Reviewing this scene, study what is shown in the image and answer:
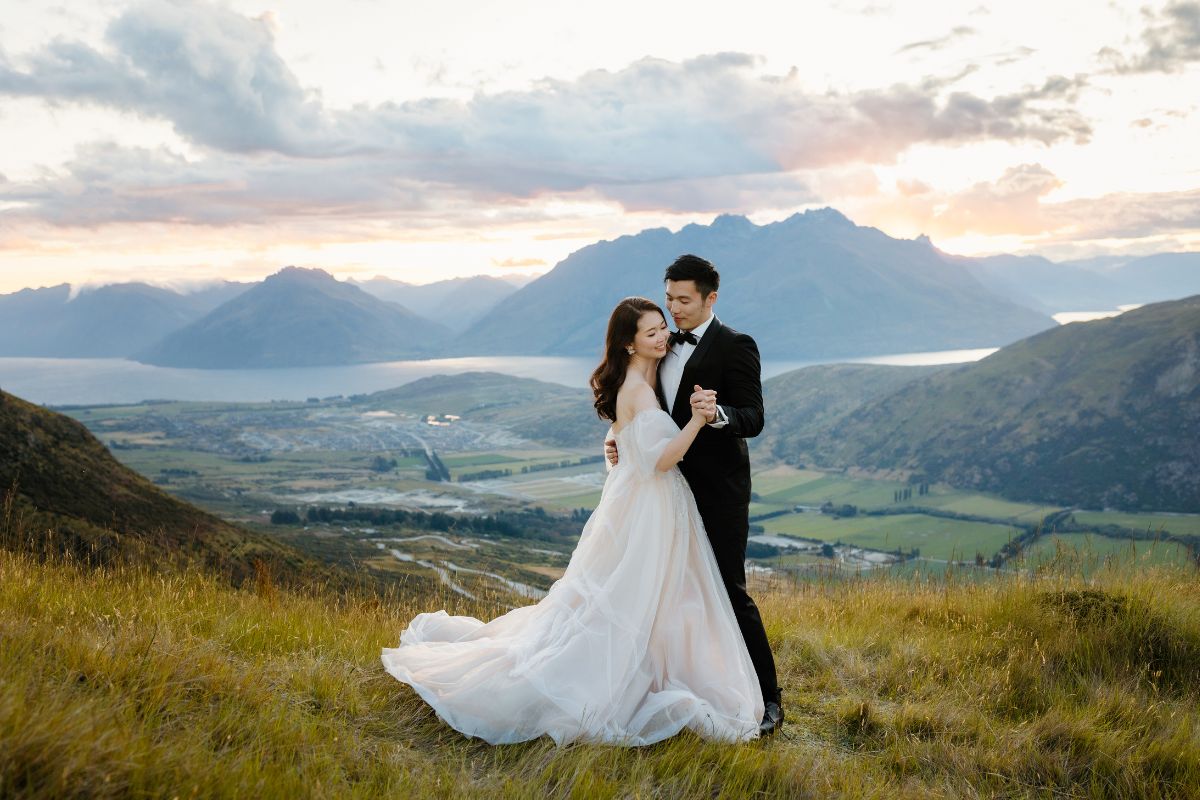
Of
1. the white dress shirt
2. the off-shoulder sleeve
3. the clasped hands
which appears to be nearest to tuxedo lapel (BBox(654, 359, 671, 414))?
the white dress shirt

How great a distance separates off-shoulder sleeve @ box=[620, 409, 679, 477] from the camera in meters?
5.37

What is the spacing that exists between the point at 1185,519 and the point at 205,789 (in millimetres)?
117318

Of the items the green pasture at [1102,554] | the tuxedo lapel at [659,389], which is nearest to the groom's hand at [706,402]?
the tuxedo lapel at [659,389]

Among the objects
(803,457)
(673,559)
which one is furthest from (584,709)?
(803,457)

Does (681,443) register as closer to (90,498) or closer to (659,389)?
(659,389)

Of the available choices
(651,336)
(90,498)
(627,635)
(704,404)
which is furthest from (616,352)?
(90,498)

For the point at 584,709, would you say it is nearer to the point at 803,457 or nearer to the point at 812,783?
the point at 812,783

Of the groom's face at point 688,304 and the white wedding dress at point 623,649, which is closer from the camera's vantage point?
the white wedding dress at point 623,649

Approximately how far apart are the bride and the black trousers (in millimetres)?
84

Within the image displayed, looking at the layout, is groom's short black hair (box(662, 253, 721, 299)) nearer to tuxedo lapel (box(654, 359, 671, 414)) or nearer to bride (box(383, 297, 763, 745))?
bride (box(383, 297, 763, 745))

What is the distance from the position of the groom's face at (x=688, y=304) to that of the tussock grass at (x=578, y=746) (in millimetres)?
2743

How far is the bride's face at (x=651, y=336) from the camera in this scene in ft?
17.9

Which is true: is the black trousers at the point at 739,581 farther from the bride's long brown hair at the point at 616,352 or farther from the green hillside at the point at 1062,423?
the green hillside at the point at 1062,423

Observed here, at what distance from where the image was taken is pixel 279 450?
535 feet
